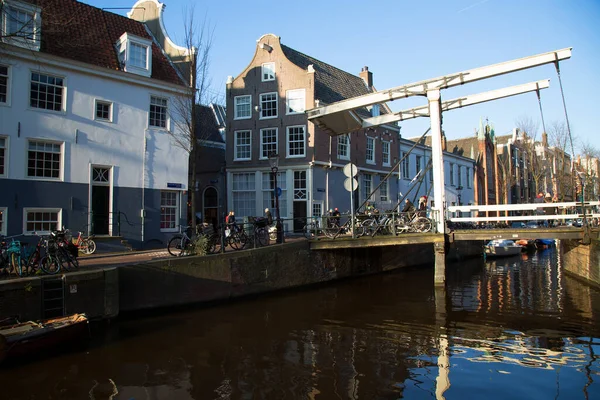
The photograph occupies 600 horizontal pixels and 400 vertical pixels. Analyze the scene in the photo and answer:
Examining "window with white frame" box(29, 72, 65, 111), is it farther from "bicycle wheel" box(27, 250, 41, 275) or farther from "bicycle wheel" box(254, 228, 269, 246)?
"bicycle wheel" box(254, 228, 269, 246)

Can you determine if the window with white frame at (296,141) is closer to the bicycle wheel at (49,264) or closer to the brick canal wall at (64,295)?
the brick canal wall at (64,295)

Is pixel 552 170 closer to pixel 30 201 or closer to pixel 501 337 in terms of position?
pixel 501 337

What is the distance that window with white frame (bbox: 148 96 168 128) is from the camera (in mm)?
19016

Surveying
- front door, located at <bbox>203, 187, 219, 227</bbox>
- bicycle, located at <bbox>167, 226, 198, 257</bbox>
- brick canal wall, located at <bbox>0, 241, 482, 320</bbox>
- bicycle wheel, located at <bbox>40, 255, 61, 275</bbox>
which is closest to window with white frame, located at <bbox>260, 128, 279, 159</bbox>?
front door, located at <bbox>203, 187, 219, 227</bbox>

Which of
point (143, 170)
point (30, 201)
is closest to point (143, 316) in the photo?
point (30, 201)

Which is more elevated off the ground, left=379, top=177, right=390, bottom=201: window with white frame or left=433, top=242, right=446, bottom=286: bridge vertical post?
left=379, top=177, right=390, bottom=201: window with white frame

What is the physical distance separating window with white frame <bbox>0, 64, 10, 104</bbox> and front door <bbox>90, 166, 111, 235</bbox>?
12.0ft

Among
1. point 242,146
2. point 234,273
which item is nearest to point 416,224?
point 234,273

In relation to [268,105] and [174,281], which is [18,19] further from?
[268,105]

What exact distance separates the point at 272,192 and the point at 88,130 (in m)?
10.9

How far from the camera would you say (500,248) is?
97.9ft

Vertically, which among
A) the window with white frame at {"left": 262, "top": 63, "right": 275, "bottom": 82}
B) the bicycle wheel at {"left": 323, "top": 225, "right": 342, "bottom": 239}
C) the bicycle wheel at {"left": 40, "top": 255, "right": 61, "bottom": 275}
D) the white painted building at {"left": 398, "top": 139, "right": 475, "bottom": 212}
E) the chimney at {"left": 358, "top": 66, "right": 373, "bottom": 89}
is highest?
the chimney at {"left": 358, "top": 66, "right": 373, "bottom": 89}

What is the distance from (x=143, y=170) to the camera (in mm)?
18391

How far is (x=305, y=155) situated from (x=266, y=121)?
11.3 ft
